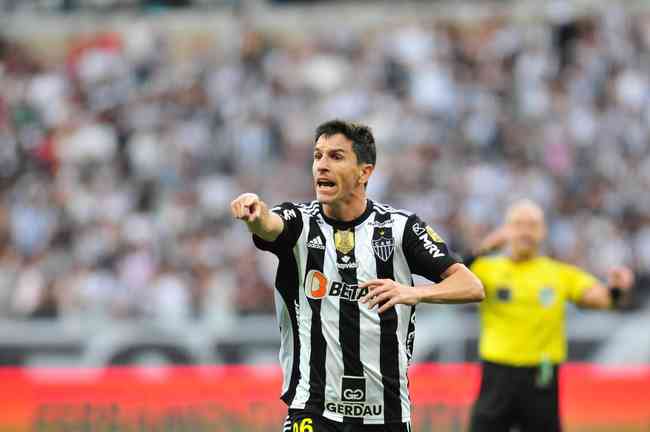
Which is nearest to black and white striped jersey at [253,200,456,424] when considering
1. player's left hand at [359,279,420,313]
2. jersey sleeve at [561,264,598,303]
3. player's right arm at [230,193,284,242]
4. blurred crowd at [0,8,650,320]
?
player's right arm at [230,193,284,242]

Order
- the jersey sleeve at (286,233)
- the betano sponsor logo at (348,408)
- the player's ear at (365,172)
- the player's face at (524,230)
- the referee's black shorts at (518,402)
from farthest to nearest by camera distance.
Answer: the player's face at (524,230) < the referee's black shorts at (518,402) < the player's ear at (365,172) < the betano sponsor logo at (348,408) < the jersey sleeve at (286,233)

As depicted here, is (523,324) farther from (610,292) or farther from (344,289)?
(344,289)

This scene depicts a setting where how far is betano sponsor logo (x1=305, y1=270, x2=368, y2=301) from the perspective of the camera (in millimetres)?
5707

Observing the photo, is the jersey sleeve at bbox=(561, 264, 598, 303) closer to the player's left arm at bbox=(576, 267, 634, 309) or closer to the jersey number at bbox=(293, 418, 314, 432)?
the player's left arm at bbox=(576, 267, 634, 309)

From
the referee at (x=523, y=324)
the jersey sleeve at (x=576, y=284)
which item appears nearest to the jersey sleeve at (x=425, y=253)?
the referee at (x=523, y=324)

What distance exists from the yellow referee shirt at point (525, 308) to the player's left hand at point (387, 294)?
383 cm

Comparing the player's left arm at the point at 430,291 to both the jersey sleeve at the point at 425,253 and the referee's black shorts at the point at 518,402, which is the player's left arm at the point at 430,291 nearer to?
the jersey sleeve at the point at 425,253

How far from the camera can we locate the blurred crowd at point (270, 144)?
14.4m

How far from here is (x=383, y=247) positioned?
5770 millimetres

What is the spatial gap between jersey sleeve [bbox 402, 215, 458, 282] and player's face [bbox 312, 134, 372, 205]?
372 millimetres

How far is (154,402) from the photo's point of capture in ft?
35.7

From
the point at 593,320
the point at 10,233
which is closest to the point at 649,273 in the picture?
the point at 593,320

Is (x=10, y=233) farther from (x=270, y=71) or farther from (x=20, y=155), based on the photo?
(x=270, y=71)

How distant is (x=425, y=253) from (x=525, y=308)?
3.50 metres
